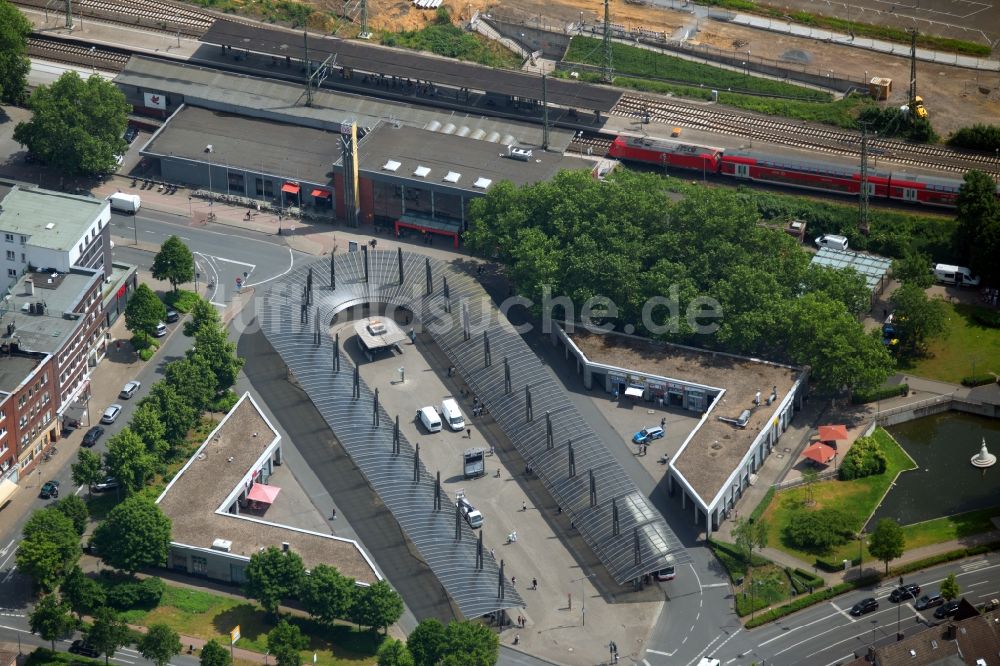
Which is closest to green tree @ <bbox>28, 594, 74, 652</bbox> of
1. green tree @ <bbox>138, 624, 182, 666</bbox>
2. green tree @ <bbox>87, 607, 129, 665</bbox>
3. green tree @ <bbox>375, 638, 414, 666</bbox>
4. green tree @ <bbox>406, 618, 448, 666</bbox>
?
green tree @ <bbox>87, 607, 129, 665</bbox>

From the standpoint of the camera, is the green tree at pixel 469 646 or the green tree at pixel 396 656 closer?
the green tree at pixel 469 646

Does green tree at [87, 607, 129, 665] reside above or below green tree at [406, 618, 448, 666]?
below

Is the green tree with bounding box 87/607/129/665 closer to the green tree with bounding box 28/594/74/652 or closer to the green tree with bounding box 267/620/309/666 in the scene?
the green tree with bounding box 28/594/74/652

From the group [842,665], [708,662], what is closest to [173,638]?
[708,662]

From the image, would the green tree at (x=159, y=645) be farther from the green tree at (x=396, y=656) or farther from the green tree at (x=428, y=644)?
the green tree at (x=428, y=644)

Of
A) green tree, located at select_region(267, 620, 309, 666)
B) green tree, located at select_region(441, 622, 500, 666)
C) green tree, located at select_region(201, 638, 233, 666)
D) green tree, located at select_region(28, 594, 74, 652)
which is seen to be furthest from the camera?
green tree, located at select_region(28, 594, 74, 652)

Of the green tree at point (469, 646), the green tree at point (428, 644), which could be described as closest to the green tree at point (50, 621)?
the green tree at point (428, 644)
